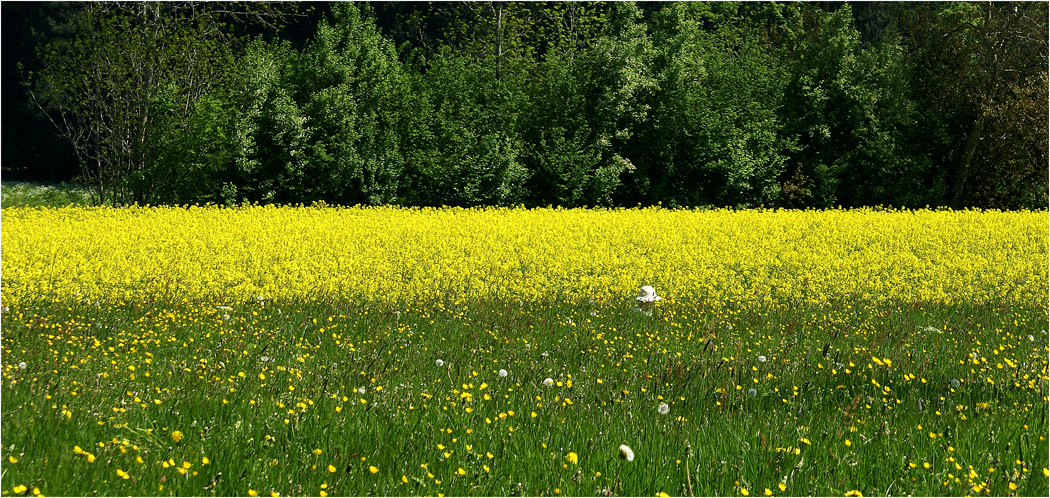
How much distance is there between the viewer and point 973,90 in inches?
1080

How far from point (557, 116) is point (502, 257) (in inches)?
605

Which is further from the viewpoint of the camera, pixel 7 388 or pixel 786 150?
pixel 786 150

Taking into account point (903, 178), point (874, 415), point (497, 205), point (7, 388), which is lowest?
point (497, 205)

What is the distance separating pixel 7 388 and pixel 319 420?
2043 millimetres

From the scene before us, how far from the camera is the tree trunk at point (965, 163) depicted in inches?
1069

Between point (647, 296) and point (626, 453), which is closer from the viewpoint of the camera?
point (626, 453)

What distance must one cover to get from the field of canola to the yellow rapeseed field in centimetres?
8

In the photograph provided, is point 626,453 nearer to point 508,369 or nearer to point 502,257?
point 508,369

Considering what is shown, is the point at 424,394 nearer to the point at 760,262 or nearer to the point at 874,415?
the point at 874,415

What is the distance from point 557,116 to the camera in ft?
88.4

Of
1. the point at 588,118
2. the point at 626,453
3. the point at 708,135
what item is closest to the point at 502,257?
the point at 626,453

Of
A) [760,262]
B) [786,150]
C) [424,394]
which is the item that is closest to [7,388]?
[424,394]

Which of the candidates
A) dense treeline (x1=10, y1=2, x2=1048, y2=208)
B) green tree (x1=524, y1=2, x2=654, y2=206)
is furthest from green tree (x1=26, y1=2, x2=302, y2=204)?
green tree (x1=524, y1=2, x2=654, y2=206)

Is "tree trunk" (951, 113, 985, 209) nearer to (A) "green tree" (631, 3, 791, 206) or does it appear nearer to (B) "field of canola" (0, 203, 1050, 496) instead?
(A) "green tree" (631, 3, 791, 206)
